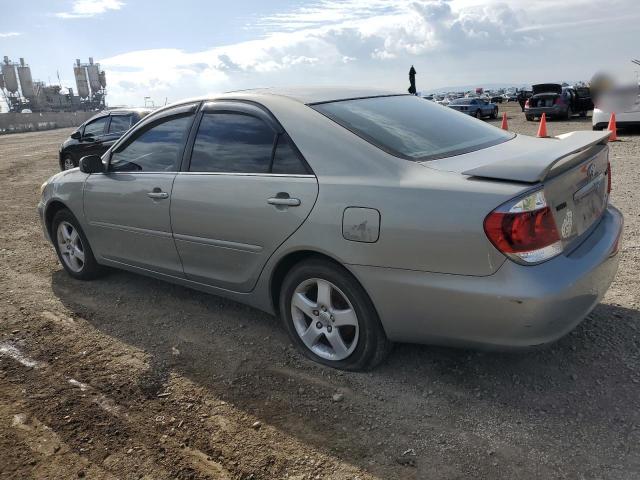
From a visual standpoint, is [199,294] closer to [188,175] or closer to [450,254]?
[188,175]

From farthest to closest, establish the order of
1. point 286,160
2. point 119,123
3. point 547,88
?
point 547,88 → point 119,123 → point 286,160

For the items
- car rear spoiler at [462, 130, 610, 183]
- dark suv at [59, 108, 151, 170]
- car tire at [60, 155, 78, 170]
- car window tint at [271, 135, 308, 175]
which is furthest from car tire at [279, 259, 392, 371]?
car tire at [60, 155, 78, 170]

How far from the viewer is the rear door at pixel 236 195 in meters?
3.16

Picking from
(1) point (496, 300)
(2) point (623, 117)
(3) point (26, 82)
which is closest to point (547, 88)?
(2) point (623, 117)

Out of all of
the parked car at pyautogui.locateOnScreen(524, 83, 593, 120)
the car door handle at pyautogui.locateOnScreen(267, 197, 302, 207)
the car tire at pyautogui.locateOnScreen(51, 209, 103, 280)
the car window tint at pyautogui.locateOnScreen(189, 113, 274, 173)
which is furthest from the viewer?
the parked car at pyautogui.locateOnScreen(524, 83, 593, 120)

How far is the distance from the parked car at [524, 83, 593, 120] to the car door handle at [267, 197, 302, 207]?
20.7 metres

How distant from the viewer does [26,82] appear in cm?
8194

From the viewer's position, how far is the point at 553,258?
254 centimetres

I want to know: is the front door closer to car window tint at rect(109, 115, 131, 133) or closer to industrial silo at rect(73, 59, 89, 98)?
car window tint at rect(109, 115, 131, 133)

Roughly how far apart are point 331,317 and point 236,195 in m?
0.98

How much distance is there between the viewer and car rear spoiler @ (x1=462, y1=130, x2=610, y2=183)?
2479 mm

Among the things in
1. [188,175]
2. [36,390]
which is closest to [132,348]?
[36,390]

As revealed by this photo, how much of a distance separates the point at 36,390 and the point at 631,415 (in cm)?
327

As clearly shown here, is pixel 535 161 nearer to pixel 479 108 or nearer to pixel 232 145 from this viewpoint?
pixel 232 145
